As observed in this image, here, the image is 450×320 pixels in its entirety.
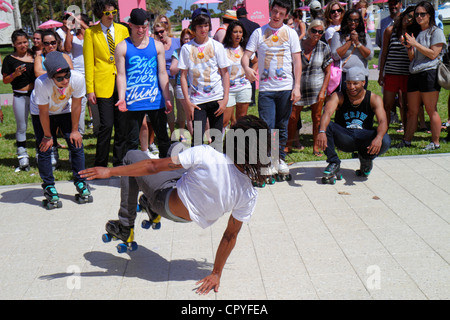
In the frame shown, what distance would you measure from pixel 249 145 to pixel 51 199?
3209 mm

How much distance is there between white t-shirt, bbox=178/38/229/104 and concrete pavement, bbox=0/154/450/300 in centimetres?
141

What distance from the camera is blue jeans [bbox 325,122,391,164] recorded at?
627cm

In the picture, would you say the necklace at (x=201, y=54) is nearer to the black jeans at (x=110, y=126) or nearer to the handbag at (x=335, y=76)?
the black jeans at (x=110, y=126)

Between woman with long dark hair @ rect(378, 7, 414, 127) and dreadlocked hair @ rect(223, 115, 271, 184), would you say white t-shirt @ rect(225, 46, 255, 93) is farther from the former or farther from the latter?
dreadlocked hair @ rect(223, 115, 271, 184)

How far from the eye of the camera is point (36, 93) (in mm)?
5562

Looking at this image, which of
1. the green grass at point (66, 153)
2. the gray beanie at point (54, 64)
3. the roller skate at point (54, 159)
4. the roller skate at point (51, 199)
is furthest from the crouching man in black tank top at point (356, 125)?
the roller skate at point (54, 159)

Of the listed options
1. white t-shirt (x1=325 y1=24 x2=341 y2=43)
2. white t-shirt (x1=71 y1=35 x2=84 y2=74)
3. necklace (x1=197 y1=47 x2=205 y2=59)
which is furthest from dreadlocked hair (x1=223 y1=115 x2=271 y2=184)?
white t-shirt (x1=71 y1=35 x2=84 y2=74)

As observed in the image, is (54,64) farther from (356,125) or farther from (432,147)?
(432,147)

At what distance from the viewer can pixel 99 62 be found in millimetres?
6449

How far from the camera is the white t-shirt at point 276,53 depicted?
6344 millimetres
